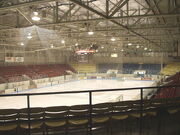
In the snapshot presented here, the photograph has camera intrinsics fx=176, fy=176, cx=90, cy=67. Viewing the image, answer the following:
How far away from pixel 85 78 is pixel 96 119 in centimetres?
3191

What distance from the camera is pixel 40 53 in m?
34.0

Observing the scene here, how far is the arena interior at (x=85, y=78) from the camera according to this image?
167 inches

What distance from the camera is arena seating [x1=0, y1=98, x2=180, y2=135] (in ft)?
13.4

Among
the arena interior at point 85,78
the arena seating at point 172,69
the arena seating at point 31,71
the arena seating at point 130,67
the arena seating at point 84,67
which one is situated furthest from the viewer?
the arena seating at point 84,67

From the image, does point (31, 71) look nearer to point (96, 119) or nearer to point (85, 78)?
point (85, 78)

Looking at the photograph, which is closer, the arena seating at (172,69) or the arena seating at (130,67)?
the arena seating at (172,69)

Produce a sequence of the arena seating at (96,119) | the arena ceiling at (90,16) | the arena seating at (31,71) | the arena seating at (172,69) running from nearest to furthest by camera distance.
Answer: the arena seating at (96,119) → the arena ceiling at (90,16) → the arena seating at (31,71) → the arena seating at (172,69)

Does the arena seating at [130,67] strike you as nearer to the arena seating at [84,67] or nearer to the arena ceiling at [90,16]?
the arena seating at [84,67]

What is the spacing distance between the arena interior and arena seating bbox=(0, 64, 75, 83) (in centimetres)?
16

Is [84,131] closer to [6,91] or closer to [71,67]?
[6,91]

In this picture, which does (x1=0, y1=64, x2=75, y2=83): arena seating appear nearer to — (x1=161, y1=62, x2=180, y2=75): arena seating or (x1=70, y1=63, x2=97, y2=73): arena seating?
(x1=70, y1=63, x2=97, y2=73): arena seating

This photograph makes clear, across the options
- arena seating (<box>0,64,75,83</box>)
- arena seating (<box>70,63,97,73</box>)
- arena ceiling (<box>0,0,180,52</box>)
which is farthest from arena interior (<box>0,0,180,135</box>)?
arena seating (<box>70,63,97,73</box>)

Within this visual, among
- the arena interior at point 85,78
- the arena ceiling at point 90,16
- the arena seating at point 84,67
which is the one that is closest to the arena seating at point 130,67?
the arena interior at point 85,78

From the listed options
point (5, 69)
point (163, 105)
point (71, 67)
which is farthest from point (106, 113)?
point (71, 67)
